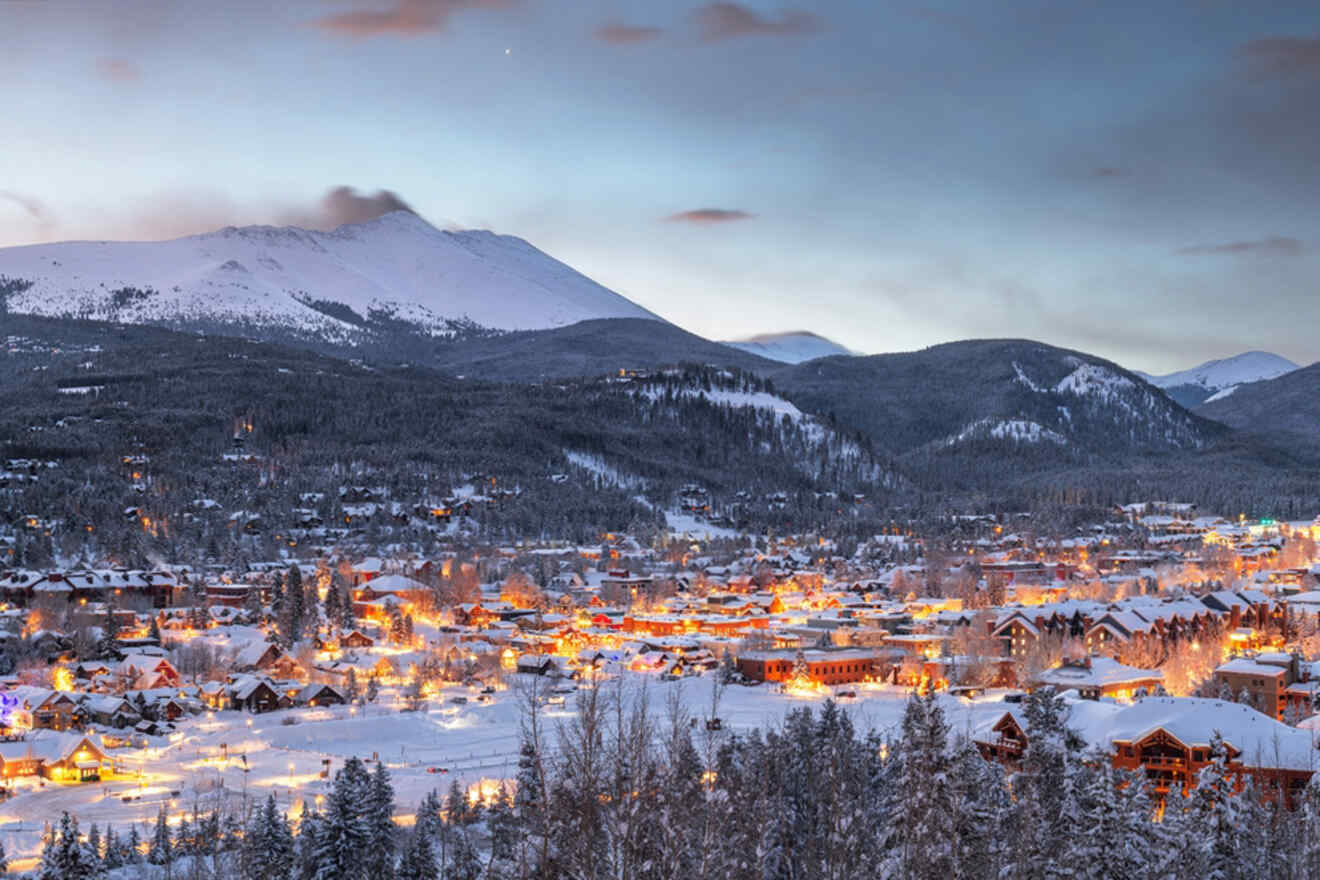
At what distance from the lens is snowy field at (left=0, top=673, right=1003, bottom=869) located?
35562 mm

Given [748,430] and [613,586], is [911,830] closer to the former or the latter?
[613,586]

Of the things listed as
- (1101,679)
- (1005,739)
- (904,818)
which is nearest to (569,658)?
(1101,679)

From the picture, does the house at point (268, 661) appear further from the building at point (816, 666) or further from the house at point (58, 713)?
the building at point (816, 666)

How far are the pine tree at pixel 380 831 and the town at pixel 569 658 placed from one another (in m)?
3.54

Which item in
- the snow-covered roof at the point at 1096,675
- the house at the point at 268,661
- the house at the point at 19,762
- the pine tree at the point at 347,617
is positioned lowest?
the house at the point at 19,762

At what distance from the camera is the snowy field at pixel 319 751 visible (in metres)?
35.6

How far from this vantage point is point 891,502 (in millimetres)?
151625

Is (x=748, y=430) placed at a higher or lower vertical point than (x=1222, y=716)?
higher

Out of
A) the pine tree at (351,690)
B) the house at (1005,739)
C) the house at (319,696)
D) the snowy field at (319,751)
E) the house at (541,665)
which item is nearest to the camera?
the snowy field at (319,751)

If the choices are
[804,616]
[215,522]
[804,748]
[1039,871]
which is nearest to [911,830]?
[1039,871]

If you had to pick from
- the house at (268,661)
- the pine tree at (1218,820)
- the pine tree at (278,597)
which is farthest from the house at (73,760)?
the pine tree at (1218,820)

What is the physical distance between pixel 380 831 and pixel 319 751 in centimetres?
1716

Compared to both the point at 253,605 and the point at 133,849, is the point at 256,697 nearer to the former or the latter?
the point at 133,849

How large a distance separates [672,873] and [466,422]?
488ft
